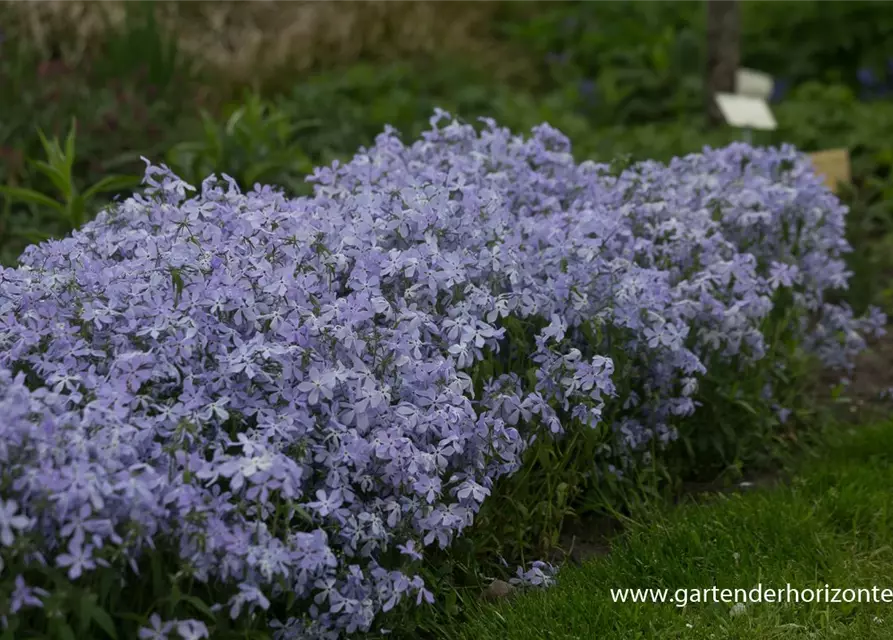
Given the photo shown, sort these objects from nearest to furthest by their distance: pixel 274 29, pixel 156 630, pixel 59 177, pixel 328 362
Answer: pixel 156 630, pixel 328 362, pixel 59 177, pixel 274 29

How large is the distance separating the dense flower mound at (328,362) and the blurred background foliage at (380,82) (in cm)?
109

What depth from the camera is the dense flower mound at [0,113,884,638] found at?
2.34 meters

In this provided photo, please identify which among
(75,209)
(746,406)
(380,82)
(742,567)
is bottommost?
(742,567)

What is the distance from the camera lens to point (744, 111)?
18.1 ft

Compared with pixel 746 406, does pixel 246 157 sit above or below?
above

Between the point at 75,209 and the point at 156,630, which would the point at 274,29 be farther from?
the point at 156,630

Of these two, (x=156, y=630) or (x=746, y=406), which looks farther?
(x=746, y=406)

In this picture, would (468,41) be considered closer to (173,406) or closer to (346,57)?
(346,57)

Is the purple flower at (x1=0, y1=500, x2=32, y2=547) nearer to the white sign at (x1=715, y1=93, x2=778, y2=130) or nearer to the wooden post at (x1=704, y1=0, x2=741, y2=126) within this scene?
the white sign at (x1=715, y1=93, x2=778, y2=130)

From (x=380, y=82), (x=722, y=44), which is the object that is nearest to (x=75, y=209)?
(x=380, y=82)

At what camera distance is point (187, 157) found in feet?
15.9

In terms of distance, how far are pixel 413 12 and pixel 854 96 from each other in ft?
10.7

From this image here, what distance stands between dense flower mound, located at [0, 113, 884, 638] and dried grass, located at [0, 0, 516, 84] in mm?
3763

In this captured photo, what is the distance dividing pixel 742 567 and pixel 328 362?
1181 millimetres
